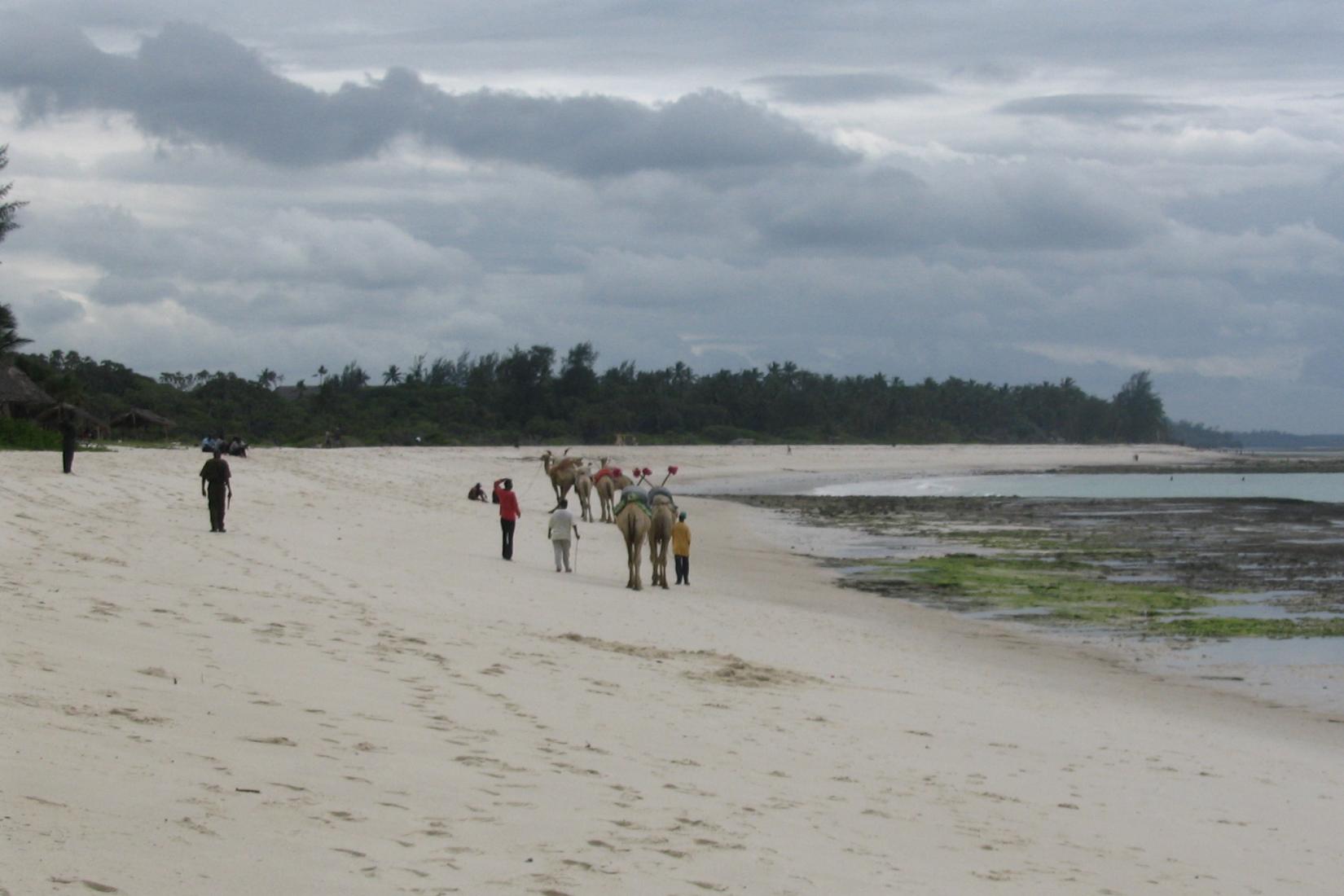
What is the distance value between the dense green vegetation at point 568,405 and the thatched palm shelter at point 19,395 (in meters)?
4.17

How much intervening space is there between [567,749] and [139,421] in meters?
64.7

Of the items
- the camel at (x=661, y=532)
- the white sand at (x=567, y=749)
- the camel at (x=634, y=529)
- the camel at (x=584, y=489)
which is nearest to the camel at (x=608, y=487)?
the camel at (x=584, y=489)

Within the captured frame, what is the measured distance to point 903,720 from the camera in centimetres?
1104

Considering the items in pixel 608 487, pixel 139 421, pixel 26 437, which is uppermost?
pixel 139 421

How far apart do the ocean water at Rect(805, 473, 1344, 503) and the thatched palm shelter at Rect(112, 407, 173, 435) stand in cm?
3242

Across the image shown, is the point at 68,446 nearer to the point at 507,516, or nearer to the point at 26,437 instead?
the point at 507,516

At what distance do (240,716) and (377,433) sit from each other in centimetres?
9440

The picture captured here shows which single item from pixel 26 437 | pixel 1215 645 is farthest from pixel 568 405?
pixel 1215 645

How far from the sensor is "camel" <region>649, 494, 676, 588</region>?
20.2 meters

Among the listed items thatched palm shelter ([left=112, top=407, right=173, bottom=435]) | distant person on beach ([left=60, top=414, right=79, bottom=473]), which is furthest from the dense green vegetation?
distant person on beach ([left=60, top=414, right=79, bottom=473])

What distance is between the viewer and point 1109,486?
73.2 m

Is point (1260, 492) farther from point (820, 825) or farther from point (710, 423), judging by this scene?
point (710, 423)

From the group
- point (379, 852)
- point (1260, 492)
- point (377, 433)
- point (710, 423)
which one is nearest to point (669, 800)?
point (379, 852)

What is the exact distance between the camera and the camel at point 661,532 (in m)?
20.2
